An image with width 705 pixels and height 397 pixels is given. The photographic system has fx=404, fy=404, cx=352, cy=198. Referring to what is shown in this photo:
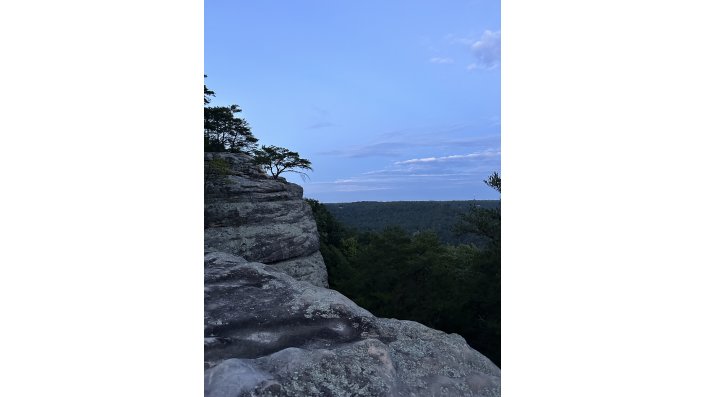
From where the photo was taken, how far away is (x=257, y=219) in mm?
11172

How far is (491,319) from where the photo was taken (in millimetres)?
9031

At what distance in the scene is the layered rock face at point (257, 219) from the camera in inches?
416

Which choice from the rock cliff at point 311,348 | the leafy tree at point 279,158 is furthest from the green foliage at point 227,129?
the rock cliff at point 311,348

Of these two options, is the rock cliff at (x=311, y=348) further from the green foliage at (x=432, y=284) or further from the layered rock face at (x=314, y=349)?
the green foliage at (x=432, y=284)

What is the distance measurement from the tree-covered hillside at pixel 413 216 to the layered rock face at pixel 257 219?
Answer: 7.85 ft

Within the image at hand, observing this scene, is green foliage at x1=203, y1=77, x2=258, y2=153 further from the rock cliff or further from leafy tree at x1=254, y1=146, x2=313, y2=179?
the rock cliff

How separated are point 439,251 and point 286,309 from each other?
628cm

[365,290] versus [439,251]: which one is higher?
[439,251]
